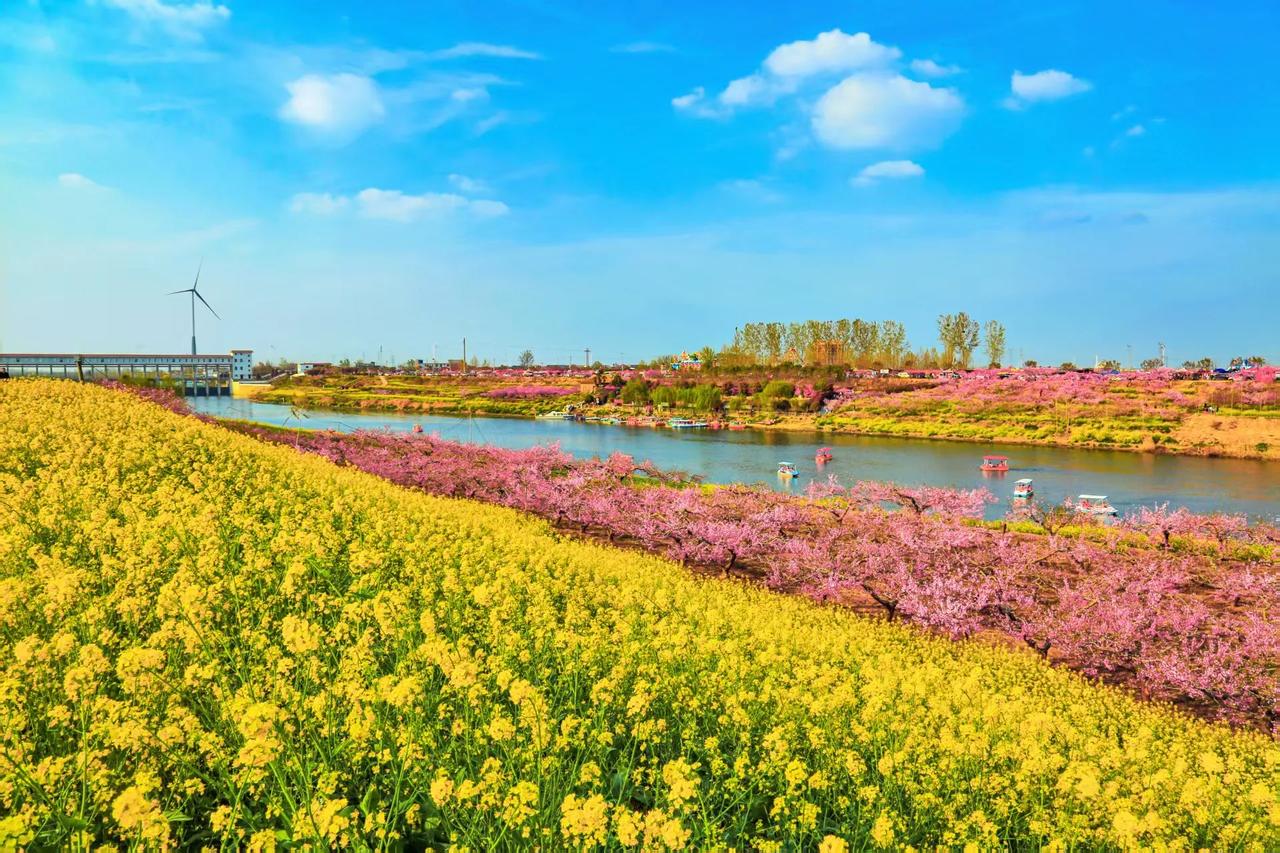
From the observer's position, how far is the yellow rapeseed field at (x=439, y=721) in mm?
3271

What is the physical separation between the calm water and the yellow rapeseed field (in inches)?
979

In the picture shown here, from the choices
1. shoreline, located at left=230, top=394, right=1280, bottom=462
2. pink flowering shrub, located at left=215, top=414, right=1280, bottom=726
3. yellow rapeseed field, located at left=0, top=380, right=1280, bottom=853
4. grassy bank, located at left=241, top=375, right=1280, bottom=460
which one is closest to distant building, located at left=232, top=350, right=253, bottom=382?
shoreline, located at left=230, top=394, right=1280, bottom=462

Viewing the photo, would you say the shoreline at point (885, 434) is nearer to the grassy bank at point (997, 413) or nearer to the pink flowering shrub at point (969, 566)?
the grassy bank at point (997, 413)

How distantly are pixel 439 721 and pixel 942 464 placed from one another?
5670 cm

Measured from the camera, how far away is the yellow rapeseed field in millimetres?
3271

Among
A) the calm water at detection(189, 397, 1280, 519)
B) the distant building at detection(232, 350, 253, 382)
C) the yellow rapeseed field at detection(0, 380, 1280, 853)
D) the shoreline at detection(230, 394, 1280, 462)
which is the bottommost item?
the calm water at detection(189, 397, 1280, 519)

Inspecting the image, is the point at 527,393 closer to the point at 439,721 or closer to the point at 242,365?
the point at 439,721

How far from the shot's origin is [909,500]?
74.9ft

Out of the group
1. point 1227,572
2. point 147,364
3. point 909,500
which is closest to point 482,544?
point 909,500

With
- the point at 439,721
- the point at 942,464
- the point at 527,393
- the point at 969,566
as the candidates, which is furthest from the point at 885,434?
the point at 439,721

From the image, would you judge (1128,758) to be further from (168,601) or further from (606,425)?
(606,425)

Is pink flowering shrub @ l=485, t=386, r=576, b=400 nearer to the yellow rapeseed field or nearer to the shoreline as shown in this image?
the shoreline

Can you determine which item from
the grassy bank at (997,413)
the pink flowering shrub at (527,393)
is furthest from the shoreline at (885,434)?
the pink flowering shrub at (527,393)

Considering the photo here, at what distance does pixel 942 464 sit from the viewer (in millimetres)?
54875
